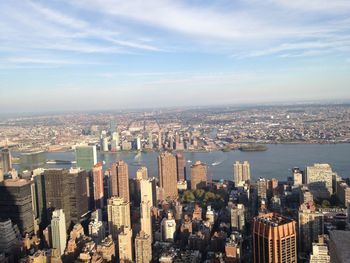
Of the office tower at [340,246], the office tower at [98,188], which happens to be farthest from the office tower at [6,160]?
the office tower at [340,246]

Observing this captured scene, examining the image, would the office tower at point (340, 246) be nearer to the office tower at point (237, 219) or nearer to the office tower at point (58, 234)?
the office tower at point (58, 234)

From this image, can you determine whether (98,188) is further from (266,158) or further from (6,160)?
(266,158)

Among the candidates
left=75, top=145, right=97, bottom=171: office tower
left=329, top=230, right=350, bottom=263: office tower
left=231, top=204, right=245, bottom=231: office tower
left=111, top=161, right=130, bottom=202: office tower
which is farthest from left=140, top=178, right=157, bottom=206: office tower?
left=329, top=230, right=350, bottom=263: office tower

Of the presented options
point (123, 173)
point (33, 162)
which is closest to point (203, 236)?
point (123, 173)

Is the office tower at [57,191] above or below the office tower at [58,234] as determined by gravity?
above

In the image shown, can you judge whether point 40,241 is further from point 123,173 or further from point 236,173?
point 236,173

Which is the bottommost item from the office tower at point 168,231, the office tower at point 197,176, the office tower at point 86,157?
the office tower at point 168,231

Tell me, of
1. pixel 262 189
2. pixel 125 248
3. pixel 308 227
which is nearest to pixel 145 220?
pixel 125 248
